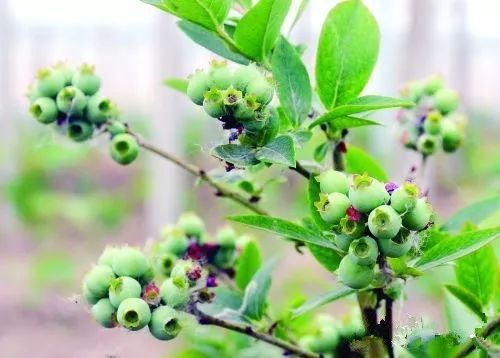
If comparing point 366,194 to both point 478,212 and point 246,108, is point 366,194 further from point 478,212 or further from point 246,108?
point 478,212

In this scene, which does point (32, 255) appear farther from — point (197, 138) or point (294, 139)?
point (294, 139)

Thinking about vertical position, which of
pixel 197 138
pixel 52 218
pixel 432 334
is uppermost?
pixel 197 138

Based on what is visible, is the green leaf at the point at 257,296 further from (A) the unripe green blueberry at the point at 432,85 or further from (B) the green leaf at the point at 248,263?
(A) the unripe green blueberry at the point at 432,85

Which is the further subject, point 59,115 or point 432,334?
point 59,115

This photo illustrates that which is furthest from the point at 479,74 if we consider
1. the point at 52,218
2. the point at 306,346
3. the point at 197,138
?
the point at 306,346

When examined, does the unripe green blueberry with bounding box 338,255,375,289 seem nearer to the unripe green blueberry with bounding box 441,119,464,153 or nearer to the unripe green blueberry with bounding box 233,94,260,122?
the unripe green blueberry with bounding box 233,94,260,122

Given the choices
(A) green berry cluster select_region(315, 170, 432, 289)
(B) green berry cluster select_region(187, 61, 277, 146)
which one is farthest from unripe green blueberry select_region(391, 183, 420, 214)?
(B) green berry cluster select_region(187, 61, 277, 146)

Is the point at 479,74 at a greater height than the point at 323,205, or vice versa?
the point at 479,74
